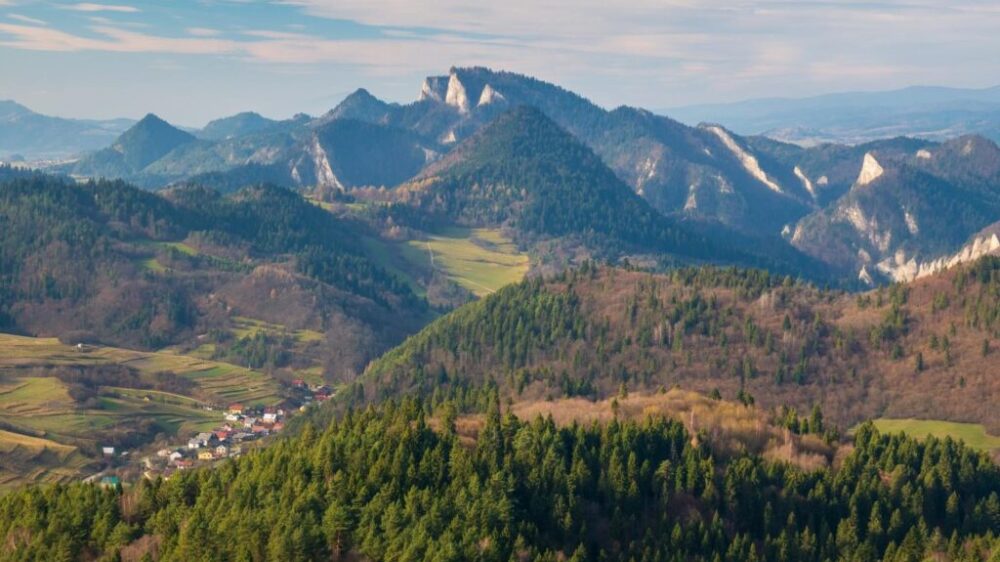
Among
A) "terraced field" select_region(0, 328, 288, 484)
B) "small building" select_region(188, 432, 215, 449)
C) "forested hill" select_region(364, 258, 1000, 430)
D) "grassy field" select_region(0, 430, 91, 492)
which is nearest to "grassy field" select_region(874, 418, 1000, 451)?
"forested hill" select_region(364, 258, 1000, 430)

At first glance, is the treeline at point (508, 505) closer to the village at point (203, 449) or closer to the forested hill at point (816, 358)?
the forested hill at point (816, 358)

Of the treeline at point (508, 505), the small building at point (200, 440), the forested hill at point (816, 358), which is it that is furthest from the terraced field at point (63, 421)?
the treeline at point (508, 505)

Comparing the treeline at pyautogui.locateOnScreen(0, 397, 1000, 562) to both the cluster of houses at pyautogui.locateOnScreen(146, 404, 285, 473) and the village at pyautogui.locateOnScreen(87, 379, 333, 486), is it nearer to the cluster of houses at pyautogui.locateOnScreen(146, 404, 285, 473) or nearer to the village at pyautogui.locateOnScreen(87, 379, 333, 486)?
the village at pyautogui.locateOnScreen(87, 379, 333, 486)

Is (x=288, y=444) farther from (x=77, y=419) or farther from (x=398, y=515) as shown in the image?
(x=77, y=419)

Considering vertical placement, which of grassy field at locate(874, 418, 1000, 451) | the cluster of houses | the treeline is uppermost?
the treeline

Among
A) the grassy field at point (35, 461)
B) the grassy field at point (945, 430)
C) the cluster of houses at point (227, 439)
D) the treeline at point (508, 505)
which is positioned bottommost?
the cluster of houses at point (227, 439)

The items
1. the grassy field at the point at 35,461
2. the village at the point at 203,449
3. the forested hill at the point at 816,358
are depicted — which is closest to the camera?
the grassy field at the point at 35,461

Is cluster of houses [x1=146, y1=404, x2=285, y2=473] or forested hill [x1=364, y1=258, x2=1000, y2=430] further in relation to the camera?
cluster of houses [x1=146, y1=404, x2=285, y2=473]

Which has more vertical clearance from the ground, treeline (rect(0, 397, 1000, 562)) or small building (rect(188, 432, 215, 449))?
treeline (rect(0, 397, 1000, 562))
